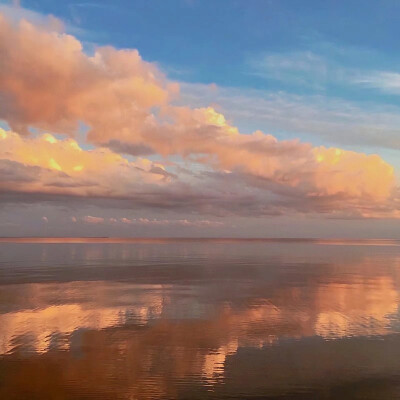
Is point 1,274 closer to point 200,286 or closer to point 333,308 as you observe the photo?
point 200,286

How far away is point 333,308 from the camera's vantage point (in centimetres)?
2831

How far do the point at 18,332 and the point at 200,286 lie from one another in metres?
19.6

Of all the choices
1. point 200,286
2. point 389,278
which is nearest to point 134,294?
point 200,286

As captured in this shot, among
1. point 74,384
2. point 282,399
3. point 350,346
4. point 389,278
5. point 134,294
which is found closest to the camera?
point 282,399

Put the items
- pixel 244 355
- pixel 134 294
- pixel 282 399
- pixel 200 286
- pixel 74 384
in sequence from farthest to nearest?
pixel 200 286 → pixel 134 294 → pixel 244 355 → pixel 74 384 → pixel 282 399

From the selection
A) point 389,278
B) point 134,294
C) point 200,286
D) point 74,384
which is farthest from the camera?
point 389,278

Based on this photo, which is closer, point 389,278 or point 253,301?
point 253,301

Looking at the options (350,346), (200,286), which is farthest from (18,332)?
(200,286)

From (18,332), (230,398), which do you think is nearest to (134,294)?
(18,332)

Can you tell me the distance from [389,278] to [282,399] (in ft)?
127

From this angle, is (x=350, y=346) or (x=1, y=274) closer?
(x=350, y=346)

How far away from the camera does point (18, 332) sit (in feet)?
71.3

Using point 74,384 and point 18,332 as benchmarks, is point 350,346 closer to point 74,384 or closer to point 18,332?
point 74,384

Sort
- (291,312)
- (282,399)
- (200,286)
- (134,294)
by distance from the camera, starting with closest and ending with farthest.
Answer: (282,399) < (291,312) < (134,294) < (200,286)
